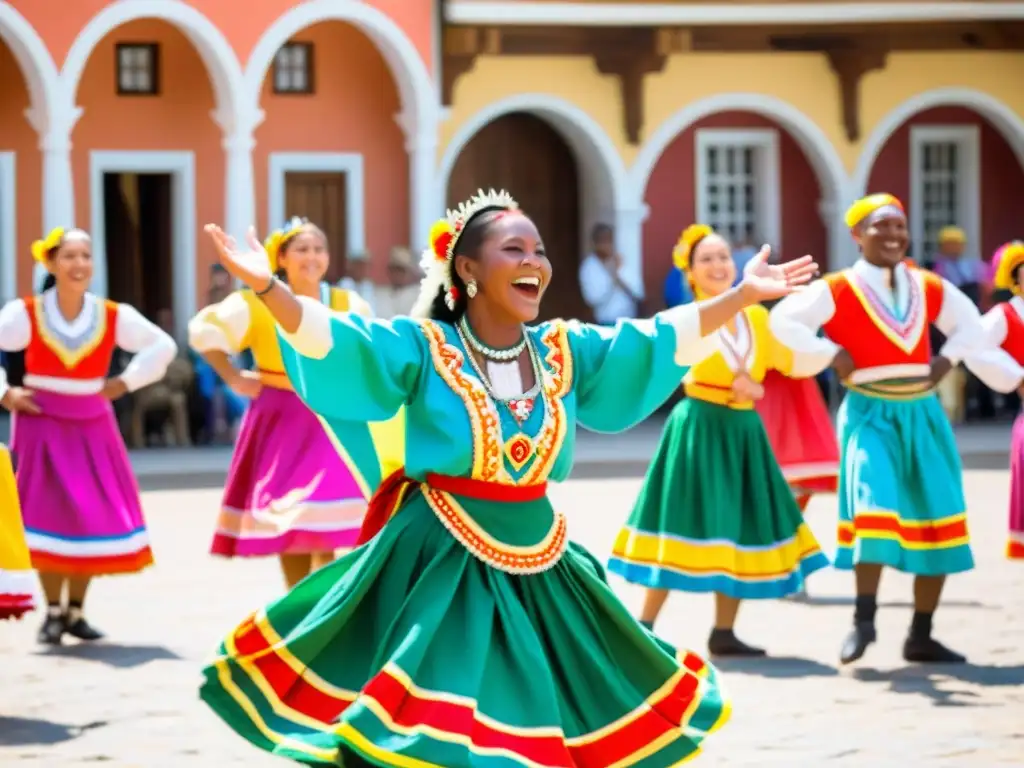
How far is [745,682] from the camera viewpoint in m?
9.24

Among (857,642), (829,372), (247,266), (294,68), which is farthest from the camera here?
(294,68)

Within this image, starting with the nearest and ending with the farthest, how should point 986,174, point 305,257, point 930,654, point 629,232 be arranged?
point 930,654 < point 305,257 < point 629,232 < point 986,174

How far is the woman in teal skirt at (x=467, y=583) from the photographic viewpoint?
618 centimetres

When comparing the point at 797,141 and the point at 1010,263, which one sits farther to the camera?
the point at 797,141

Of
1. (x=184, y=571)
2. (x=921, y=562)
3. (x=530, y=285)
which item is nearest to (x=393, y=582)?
(x=530, y=285)

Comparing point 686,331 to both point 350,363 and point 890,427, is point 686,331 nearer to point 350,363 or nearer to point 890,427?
point 350,363

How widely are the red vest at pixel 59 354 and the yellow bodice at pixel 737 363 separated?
2.52 meters

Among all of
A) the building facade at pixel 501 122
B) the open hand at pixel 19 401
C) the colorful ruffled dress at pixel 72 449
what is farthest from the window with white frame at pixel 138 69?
the open hand at pixel 19 401

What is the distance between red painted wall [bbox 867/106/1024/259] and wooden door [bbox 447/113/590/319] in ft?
11.3

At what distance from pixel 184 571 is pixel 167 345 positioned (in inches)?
88.0

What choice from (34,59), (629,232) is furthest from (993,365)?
(629,232)

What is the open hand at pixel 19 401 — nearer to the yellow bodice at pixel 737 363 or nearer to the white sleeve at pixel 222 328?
the white sleeve at pixel 222 328

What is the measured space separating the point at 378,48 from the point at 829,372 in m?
5.43

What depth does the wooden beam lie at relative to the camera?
83.4ft
